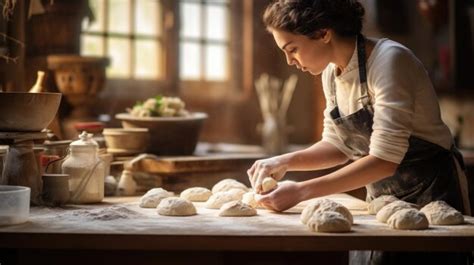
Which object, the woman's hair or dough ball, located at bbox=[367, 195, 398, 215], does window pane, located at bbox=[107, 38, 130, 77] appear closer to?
the woman's hair

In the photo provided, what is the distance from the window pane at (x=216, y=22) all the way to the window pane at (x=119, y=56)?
104 centimetres

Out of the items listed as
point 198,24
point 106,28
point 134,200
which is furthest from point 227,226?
point 198,24

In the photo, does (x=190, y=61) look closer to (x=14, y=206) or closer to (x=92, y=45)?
(x=92, y=45)

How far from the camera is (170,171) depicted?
3701mm

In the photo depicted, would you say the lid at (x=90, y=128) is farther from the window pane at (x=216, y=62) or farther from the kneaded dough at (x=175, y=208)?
the window pane at (x=216, y=62)

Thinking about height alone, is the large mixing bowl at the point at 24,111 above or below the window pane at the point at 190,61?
below

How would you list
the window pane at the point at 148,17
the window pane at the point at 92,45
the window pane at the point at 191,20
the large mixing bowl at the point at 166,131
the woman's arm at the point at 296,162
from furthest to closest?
the window pane at the point at 191,20 → the window pane at the point at 148,17 → the window pane at the point at 92,45 → the large mixing bowl at the point at 166,131 → the woman's arm at the point at 296,162

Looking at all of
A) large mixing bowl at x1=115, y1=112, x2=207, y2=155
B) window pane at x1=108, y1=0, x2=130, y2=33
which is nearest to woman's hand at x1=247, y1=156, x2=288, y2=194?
large mixing bowl at x1=115, y1=112, x2=207, y2=155

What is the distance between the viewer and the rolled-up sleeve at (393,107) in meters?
2.46

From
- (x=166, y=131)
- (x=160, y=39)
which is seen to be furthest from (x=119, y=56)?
(x=166, y=131)

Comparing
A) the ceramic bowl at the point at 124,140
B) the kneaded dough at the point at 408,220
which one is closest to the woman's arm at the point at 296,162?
the kneaded dough at the point at 408,220

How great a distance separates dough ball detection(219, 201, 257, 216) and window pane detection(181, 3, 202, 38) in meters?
4.69

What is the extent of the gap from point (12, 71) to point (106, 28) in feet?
10.0

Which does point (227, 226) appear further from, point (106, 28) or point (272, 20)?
point (106, 28)
